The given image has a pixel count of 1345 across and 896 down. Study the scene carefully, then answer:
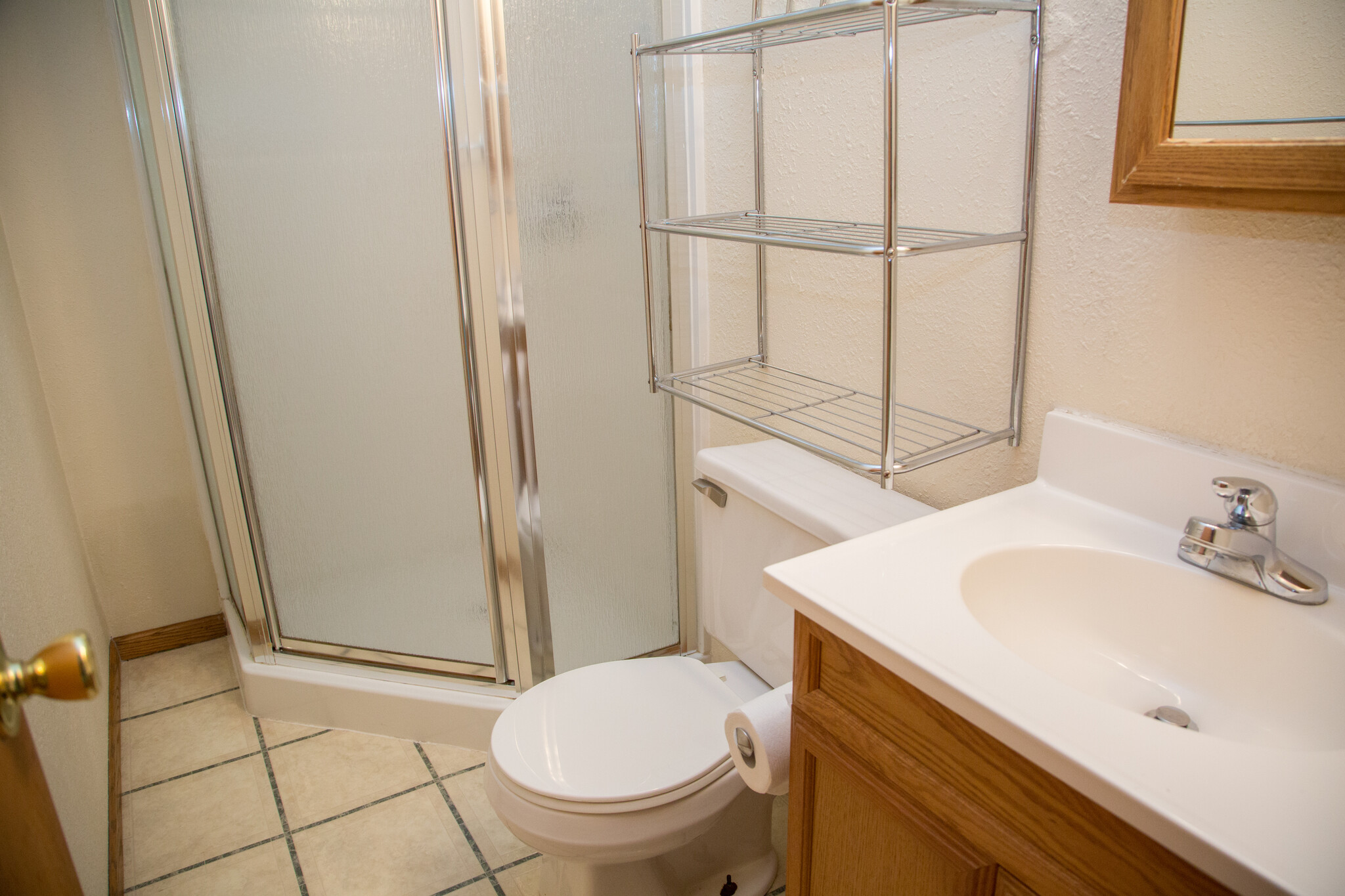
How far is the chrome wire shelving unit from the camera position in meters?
1.04

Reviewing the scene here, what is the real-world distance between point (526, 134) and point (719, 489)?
2.42 feet

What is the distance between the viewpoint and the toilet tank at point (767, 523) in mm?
1290

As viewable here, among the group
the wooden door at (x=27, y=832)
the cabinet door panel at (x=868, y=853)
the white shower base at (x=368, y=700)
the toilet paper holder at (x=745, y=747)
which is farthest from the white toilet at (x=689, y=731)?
the wooden door at (x=27, y=832)

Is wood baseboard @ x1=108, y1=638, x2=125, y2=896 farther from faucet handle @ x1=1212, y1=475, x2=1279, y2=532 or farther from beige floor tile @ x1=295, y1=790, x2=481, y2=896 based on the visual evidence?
faucet handle @ x1=1212, y1=475, x2=1279, y2=532

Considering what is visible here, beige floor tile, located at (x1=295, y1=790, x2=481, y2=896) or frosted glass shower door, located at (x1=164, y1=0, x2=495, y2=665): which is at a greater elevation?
frosted glass shower door, located at (x1=164, y1=0, x2=495, y2=665)

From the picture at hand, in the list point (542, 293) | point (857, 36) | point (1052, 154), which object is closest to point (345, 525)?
point (542, 293)

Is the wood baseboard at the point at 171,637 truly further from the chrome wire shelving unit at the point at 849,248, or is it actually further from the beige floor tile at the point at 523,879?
the chrome wire shelving unit at the point at 849,248

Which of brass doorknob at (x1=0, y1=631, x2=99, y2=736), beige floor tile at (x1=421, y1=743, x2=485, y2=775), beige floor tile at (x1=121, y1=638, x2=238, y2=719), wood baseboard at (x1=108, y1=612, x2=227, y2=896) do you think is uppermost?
brass doorknob at (x1=0, y1=631, x2=99, y2=736)

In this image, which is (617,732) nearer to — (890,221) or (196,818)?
(890,221)

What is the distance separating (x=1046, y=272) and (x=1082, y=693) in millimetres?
563

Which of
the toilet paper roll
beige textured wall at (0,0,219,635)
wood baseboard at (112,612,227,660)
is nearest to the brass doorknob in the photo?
the toilet paper roll

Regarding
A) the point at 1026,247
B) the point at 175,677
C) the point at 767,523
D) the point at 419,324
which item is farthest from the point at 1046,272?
the point at 175,677

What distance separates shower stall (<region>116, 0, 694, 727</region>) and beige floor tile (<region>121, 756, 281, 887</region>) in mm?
284

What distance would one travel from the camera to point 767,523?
1.39 metres
